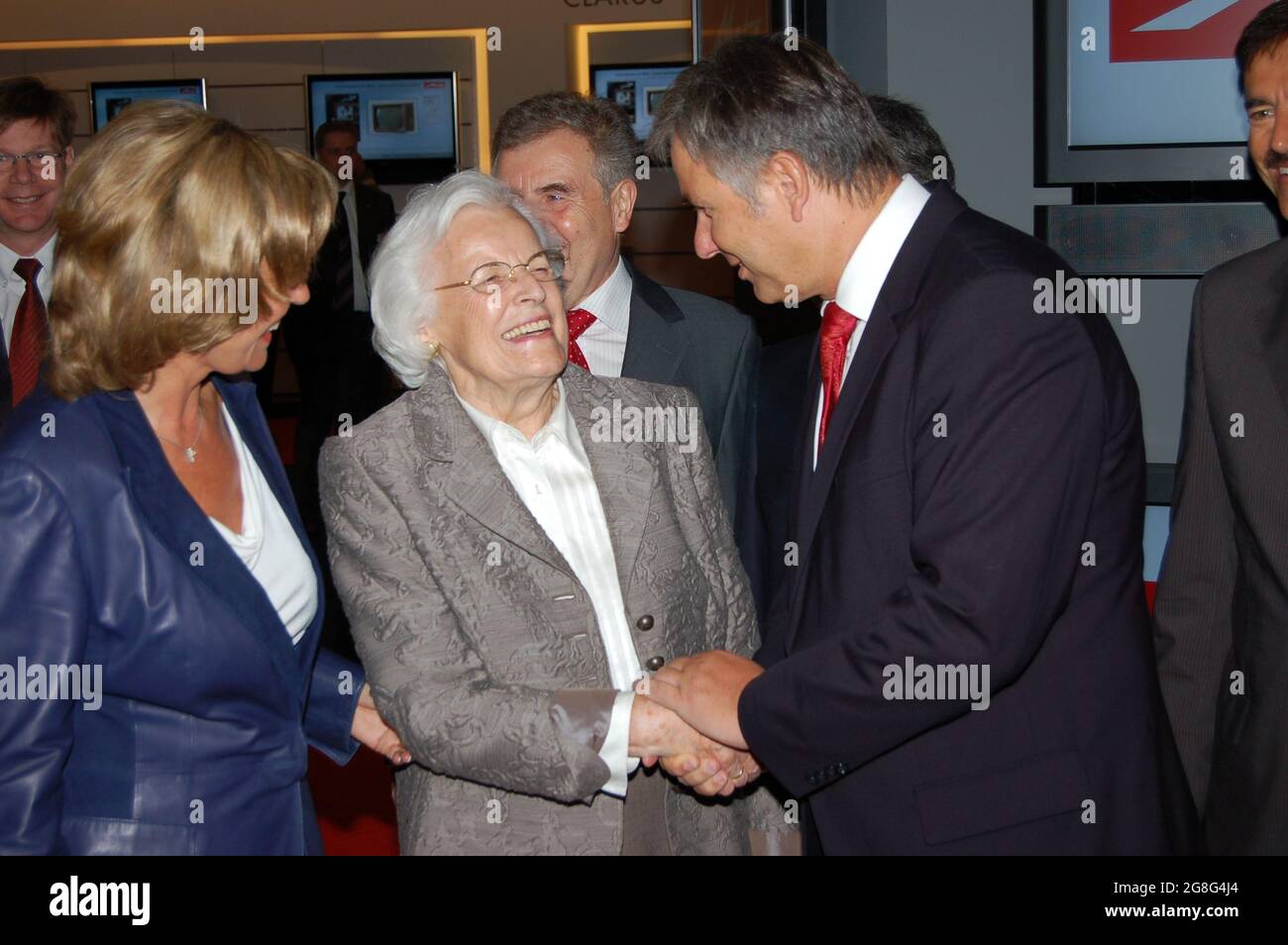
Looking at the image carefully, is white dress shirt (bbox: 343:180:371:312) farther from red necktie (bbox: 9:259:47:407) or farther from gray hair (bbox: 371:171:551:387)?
gray hair (bbox: 371:171:551:387)

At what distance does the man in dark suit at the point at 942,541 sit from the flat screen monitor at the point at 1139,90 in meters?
1.50

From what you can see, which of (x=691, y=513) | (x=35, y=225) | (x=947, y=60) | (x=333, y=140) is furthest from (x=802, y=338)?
(x=333, y=140)

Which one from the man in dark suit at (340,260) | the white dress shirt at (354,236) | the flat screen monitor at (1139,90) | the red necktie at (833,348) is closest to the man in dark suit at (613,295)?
the red necktie at (833,348)

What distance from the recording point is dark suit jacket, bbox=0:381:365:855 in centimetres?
168

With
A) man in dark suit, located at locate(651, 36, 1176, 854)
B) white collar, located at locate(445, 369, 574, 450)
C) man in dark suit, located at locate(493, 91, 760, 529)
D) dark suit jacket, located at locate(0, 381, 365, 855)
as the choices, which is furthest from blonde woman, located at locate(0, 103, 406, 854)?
man in dark suit, located at locate(493, 91, 760, 529)

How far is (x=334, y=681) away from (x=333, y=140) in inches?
255

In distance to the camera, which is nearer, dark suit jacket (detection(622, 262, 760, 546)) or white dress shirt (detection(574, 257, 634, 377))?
dark suit jacket (detection(622, 262, 760, 546))

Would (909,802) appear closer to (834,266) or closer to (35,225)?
(834,266)

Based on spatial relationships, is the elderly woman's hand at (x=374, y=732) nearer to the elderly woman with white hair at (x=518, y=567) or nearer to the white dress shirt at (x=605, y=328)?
the elderly woman with white hair at (x=518, y=567)

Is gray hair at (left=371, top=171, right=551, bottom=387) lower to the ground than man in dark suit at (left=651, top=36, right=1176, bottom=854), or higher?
higher

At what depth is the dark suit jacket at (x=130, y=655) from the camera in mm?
1680

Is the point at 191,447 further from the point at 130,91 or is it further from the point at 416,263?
the point at 130,91

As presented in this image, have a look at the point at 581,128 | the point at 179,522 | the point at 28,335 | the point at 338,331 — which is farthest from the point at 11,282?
the point at 179,522

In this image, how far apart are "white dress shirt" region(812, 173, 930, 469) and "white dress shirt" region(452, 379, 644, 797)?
0.45 meters
